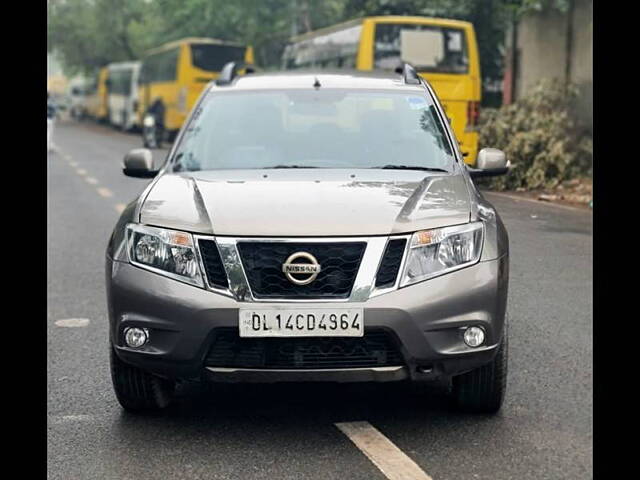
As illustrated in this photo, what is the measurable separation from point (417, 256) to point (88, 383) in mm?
1959

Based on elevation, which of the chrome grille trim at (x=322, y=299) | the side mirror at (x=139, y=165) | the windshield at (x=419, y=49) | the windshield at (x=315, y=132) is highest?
the windshield at (x=419, y=49)

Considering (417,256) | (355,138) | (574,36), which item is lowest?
(417,256)

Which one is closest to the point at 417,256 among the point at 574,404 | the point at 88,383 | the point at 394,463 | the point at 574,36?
the point at 394,463

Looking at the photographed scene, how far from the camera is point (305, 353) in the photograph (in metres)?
4.55

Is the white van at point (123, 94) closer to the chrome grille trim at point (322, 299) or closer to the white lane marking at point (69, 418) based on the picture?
the white lane marking at point (69, 418)

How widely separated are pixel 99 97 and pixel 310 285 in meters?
→ 55.7

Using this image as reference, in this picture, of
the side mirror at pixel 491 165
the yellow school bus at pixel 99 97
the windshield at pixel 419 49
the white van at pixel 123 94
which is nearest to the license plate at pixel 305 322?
the side mirror at pixel 491 165

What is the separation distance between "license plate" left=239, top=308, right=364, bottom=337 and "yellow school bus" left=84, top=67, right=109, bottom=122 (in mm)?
51795

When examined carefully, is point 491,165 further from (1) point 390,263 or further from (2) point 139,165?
(2) point 139,165

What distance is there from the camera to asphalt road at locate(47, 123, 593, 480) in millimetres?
→ 4387

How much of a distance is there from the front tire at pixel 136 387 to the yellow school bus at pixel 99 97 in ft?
168

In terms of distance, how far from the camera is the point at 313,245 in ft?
14.6

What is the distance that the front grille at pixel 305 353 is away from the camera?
454 cm
